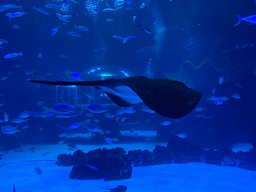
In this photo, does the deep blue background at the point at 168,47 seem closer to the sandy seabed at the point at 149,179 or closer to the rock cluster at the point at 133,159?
the rock cluster at the point at 133,159

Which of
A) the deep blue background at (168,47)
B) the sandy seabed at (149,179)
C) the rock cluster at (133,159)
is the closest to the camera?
the sandy seabed at (149,179)

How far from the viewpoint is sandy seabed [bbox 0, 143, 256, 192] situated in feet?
18.2

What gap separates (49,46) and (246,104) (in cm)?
1612

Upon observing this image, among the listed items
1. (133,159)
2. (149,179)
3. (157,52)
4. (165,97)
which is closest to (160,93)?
(165,97)

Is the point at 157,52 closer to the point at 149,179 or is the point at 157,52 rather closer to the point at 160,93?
the point at 149,179

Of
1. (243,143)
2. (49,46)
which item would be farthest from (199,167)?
(49,46)

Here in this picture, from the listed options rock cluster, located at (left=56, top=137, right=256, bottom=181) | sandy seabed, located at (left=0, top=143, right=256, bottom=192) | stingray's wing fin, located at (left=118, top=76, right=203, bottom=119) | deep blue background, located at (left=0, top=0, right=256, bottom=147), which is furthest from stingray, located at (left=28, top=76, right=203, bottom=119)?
deep blue background, located at (left=0, top=0, right=256, bottom=147)

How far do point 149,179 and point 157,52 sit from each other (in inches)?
498

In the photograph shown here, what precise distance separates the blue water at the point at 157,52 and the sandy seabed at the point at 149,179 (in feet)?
13.6

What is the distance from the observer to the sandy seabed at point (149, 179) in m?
5.56

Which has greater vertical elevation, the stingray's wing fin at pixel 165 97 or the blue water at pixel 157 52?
A: the blue water at pixel 157 52

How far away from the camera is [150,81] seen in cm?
164

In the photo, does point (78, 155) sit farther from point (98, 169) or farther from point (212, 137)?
point (212, 137)

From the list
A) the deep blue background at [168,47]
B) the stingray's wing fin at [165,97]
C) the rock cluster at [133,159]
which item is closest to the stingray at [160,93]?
the stingray's wing fin at [165,97]
